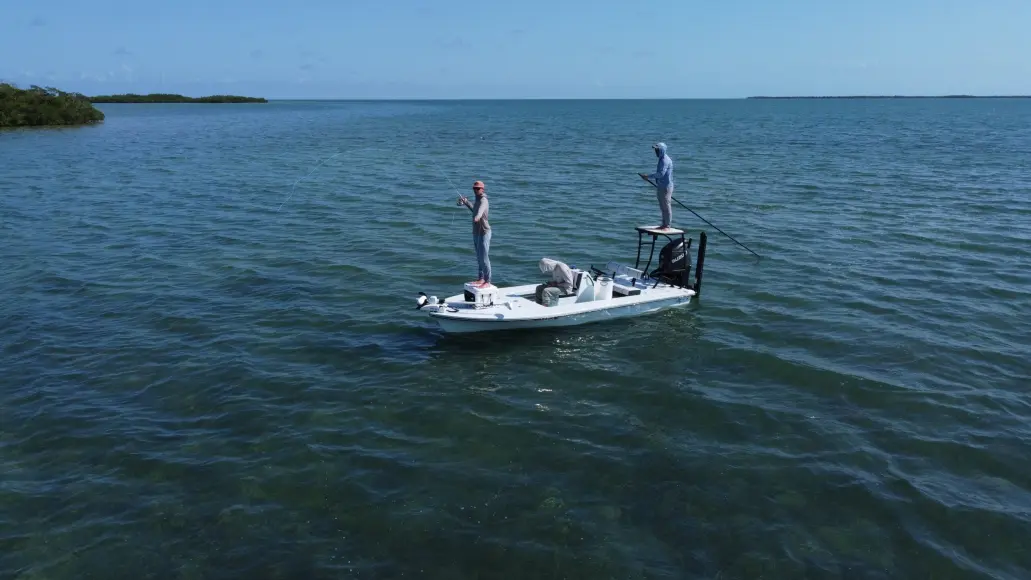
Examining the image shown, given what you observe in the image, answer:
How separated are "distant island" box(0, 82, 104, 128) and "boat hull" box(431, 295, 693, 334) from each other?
70.5 metres

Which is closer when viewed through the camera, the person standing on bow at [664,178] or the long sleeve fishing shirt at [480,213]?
the long sleeve fishing shirt at [480,213]

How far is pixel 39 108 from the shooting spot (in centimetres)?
6812

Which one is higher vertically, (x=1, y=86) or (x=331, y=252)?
(x=1, y=86)

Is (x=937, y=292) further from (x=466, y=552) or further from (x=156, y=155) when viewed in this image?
(x=156, y=155)

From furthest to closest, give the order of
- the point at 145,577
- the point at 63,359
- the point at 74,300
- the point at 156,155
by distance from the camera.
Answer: the point at 156,155
the point at 74,300
the point at 63,359
the point at 145,577

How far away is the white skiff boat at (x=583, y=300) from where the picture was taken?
14055mm

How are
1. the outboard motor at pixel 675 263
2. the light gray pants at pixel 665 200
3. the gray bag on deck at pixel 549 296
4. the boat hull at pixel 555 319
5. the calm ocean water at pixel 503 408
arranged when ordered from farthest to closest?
Result: the outboard motor at pixel 675 263 → the light gray pants at pixel 665 200 → the gray bag on deck at pixel 549 296 → the boat hull at pixel 555 319 → the calm ocean water at pixel 503 408

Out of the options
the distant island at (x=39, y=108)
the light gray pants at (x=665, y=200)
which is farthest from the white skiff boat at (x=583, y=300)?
the distant island at (x=39, y=108)

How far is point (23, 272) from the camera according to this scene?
19.1 m

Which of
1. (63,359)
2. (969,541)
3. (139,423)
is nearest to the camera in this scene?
(969,541)

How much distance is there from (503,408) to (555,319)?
10.6 ft

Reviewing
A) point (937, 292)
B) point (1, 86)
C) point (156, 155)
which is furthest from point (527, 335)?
point (1, 86)

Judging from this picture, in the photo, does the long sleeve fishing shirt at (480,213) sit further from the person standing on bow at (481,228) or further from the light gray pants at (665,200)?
the light gray pants at (665,200)

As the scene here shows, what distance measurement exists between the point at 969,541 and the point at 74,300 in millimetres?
18362
